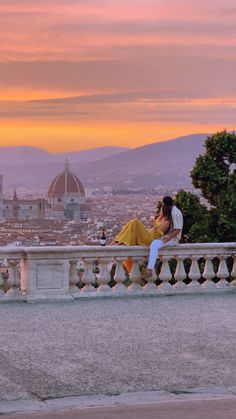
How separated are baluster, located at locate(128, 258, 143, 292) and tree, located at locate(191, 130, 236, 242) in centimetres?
355

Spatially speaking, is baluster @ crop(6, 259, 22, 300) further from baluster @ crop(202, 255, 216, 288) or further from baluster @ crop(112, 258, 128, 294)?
baluster @ crop(202, 255, 216, 288)

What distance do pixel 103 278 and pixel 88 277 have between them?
0.23 m

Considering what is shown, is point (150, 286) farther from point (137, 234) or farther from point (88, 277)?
point (88, 277)

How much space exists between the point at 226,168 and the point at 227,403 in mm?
9980

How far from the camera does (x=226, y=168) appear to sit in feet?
54.4

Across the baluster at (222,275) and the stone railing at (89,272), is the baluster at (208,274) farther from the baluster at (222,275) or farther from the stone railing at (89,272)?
the baluster at (222,275)

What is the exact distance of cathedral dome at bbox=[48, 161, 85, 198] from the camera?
39.1m

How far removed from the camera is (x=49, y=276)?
11945 mm

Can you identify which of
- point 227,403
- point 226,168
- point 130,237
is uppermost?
point 226,168

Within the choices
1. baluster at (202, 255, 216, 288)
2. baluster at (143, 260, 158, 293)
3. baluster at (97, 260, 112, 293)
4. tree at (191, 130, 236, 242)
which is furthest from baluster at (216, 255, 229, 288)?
tree at (191, 130, 236, 242)

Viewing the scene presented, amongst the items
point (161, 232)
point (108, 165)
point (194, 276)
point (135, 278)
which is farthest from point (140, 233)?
point (108, 165)

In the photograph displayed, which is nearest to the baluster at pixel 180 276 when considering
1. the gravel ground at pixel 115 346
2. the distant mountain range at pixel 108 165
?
the gravel ground at pixel 115 346

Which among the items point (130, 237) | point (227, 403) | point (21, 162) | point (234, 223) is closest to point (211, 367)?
point (227, 403)

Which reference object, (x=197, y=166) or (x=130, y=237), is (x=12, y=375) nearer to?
(x=130, y=237)
